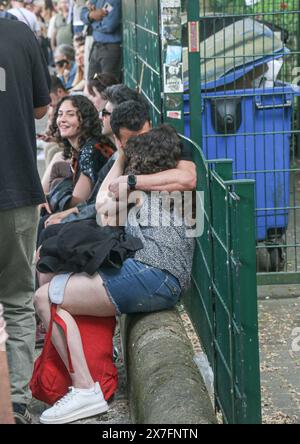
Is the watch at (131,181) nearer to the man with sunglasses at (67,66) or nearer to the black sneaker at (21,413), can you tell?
the black sneaker at (21,413)

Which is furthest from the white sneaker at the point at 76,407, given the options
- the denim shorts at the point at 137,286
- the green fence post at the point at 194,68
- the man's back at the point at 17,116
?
the green fence post at the point at 194,68

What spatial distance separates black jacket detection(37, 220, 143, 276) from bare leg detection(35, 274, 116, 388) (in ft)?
0.23

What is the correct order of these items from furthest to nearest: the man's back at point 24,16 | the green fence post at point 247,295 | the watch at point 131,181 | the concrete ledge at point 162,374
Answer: the man's back at point 24,16 → the watch at point 131,181 → the concrete ledge at point 162,374 → the green fence post at point 247,295

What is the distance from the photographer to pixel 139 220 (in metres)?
5.25

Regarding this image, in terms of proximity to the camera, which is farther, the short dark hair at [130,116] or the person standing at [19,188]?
the short dark hair at [130,116]

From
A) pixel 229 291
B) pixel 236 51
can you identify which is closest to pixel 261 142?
pixel 236 51

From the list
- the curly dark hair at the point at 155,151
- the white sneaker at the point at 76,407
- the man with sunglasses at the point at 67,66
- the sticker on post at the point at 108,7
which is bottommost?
the white sneaker at the point at 76,407

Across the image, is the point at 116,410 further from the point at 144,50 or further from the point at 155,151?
the point at 144,50

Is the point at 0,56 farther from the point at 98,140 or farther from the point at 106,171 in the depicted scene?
the point at 98,140

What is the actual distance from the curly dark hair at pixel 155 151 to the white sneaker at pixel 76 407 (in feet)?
Result: 3.86

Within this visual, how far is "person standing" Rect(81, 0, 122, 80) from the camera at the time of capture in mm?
10805

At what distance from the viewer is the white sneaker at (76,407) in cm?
498

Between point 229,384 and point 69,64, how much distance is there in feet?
33.4

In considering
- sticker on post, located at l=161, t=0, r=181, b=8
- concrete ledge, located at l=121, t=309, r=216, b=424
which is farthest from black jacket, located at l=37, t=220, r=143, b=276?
sticker on post, located at l=161, t=0, r=181, b=8
